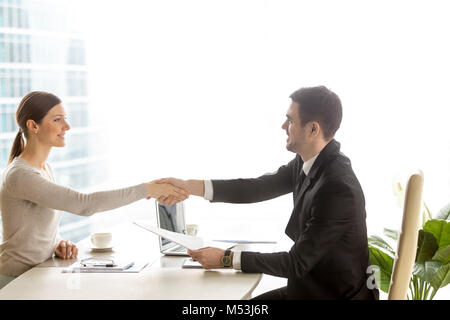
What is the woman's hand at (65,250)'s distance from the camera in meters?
2.27

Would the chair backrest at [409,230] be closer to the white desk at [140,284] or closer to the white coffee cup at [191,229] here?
the white desk at [140,284]

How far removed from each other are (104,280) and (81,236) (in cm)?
278

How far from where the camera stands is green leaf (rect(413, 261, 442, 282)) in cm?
268

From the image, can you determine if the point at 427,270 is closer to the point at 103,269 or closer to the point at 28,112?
the point at 103,269

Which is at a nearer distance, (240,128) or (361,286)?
(361,286)

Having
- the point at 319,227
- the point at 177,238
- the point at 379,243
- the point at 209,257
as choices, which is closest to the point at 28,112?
the point at 177,238

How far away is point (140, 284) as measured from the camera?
6.25 ft

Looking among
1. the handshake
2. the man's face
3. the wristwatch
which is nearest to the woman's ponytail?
the handshake

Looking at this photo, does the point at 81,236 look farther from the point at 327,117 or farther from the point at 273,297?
the point at 327,117

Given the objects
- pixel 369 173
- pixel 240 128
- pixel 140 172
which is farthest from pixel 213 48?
pixel 369 173

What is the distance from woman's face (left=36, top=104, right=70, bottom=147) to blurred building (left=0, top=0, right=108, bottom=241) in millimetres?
1686
